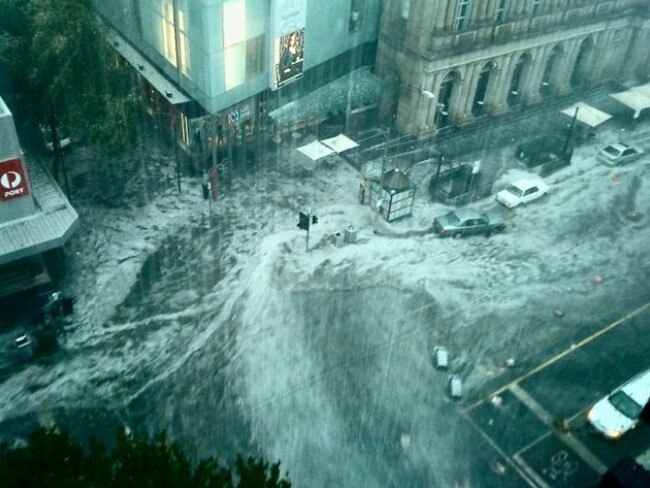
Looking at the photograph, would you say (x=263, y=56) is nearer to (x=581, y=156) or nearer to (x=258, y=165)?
(x=258, y=165)

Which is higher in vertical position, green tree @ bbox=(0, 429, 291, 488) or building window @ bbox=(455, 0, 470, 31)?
building window @ bbox=(455, 0, 470, 31)

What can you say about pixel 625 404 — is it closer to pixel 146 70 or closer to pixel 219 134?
pixel 219 134

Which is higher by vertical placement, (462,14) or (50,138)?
(462,14)

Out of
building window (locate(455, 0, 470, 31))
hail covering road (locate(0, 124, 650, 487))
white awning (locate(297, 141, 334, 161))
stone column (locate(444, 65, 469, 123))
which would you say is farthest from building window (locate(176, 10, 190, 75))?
stone column (locate(444, 65, 469, 123))

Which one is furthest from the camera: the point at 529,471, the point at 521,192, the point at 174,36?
the point at 521,192

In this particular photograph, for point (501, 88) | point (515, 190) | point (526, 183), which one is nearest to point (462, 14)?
point (501, 88)

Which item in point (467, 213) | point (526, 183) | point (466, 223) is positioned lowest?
point (466, 223)

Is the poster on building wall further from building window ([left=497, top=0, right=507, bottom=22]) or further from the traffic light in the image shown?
building window ([left=497, top=0, right=507, bottom=22])
